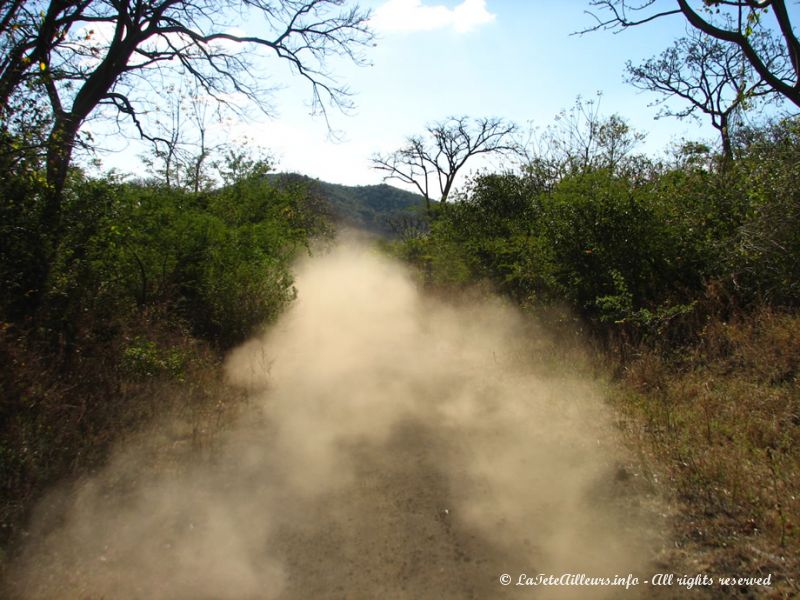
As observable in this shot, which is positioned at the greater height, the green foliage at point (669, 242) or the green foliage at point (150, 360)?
the green foliage at point (669, 242)

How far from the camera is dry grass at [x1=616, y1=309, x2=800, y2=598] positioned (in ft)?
10.5

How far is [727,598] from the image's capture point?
2891 millimetres

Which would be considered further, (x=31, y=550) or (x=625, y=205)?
(x=625, y=205)

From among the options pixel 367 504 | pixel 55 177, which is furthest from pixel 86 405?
pixel 367 504

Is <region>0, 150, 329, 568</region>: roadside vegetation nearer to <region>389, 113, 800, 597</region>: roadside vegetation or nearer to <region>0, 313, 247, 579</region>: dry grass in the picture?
<region>0, 313, 247, 579</region>: dry grass

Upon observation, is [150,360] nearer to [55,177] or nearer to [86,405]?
[86,405]

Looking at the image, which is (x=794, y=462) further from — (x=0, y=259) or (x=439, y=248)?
(x=439, y=248)

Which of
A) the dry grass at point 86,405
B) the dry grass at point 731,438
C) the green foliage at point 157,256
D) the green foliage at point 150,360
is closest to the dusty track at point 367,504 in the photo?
the dry grass at point 86,405

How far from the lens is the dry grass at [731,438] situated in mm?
3213

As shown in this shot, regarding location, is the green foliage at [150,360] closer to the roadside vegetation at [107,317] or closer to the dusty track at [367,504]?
the roadside vegetation at [107,317]

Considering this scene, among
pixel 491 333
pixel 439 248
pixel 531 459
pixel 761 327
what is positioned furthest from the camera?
pixel 439 248

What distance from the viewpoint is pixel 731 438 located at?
452cm

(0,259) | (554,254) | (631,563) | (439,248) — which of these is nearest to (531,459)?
(631,563)

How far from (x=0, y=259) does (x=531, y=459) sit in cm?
583
